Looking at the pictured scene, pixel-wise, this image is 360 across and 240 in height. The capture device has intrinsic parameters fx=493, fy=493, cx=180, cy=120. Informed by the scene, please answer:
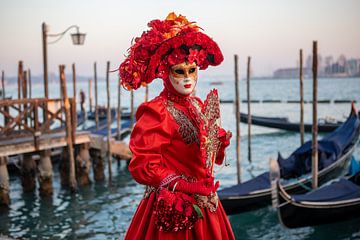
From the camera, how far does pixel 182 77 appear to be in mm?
2131

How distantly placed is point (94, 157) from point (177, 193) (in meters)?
8.71

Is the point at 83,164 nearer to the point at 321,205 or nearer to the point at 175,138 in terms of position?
the point at 321,205

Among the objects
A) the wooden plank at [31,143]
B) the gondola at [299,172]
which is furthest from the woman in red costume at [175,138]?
the wooden plank at [31,143]

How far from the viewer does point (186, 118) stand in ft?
6.93

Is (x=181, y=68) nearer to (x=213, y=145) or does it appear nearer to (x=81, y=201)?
(x=213, y=145)

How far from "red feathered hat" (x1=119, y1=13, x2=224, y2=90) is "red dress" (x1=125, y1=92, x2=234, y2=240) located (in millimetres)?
127

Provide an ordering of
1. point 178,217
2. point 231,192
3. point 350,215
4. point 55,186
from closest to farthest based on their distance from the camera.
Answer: point 178,217 < point 350,215 < point 231,192 < point 55,186

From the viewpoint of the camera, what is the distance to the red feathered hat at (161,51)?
2080 mm

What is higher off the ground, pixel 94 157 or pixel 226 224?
pixel 226 224

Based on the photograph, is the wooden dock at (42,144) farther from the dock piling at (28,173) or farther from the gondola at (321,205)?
the gondola at (321,205)

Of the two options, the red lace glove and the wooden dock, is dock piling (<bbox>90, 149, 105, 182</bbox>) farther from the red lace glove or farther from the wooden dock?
the red lace glove

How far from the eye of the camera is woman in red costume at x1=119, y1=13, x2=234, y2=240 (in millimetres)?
1979

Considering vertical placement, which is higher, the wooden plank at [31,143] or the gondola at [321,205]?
the wooden plank at [31,143]

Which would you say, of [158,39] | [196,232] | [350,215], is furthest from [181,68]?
[350,215]
